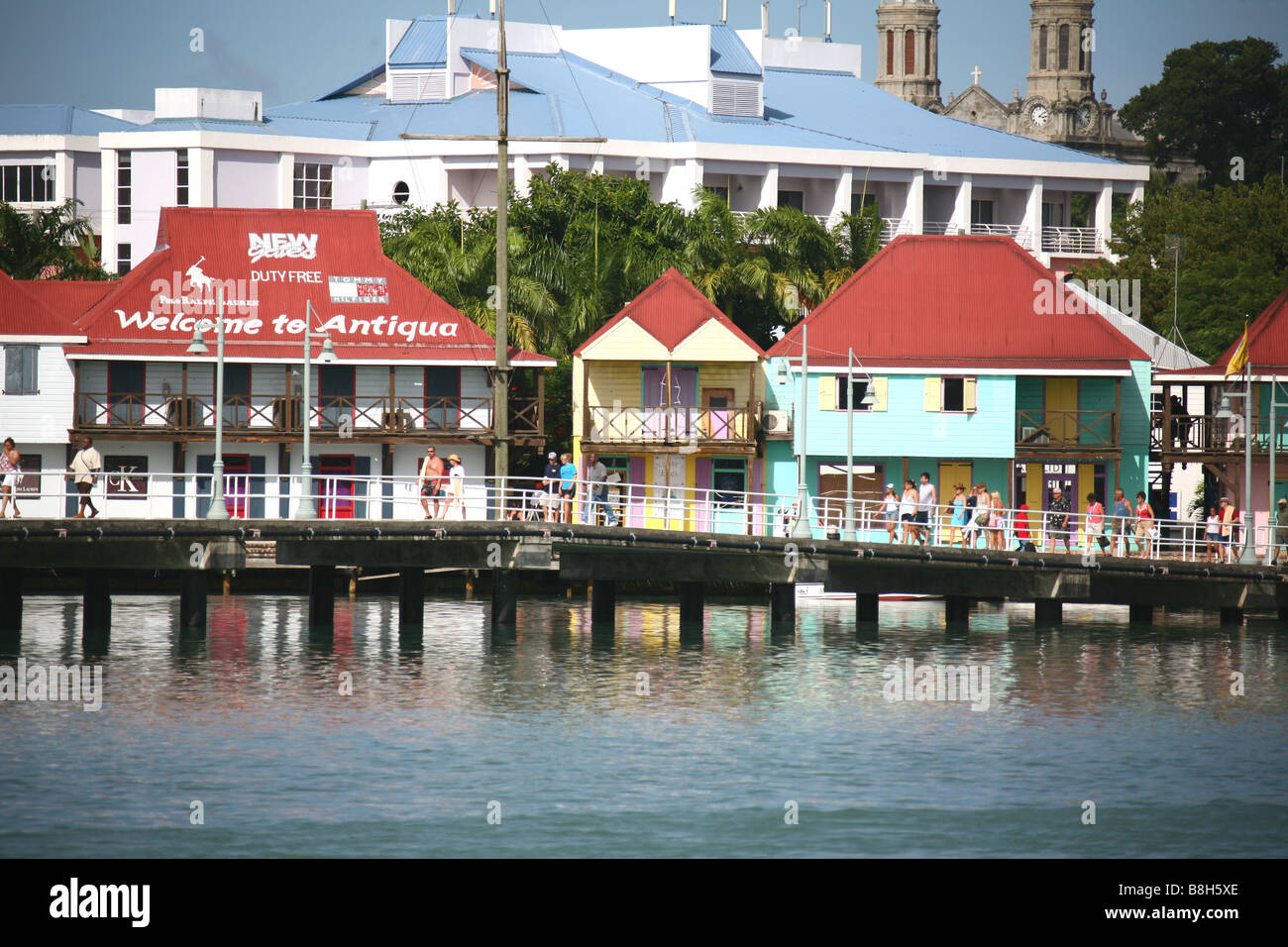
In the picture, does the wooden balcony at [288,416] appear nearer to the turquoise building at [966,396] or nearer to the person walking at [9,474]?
the turquoise building at [966,396]

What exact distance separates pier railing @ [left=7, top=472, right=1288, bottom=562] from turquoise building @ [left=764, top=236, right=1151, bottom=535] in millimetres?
1682

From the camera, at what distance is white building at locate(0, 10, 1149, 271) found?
8569 centimetres

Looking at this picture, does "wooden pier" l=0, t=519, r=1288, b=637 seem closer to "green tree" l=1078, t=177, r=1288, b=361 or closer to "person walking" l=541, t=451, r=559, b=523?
"person walking" l=541, t=451, r=559, b=523

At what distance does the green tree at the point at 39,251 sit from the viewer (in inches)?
2761

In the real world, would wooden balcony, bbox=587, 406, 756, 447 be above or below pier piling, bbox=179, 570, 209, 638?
above

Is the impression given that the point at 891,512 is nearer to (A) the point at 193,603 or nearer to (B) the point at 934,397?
(B) the point at 934,397

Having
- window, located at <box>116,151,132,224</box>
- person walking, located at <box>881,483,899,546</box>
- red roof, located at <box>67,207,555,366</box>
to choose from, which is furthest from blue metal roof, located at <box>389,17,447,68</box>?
person walking, located at <box>881,483,899,546</box>

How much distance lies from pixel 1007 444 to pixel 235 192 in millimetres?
43444

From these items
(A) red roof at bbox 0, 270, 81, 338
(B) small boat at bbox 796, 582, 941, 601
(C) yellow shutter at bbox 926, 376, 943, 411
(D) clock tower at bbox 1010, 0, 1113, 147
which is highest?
(D) clock tower at bbox 1010, 0, 1113, 147

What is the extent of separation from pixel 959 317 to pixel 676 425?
9496 mm

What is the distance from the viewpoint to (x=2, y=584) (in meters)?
44.7

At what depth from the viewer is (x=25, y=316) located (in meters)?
56.9
